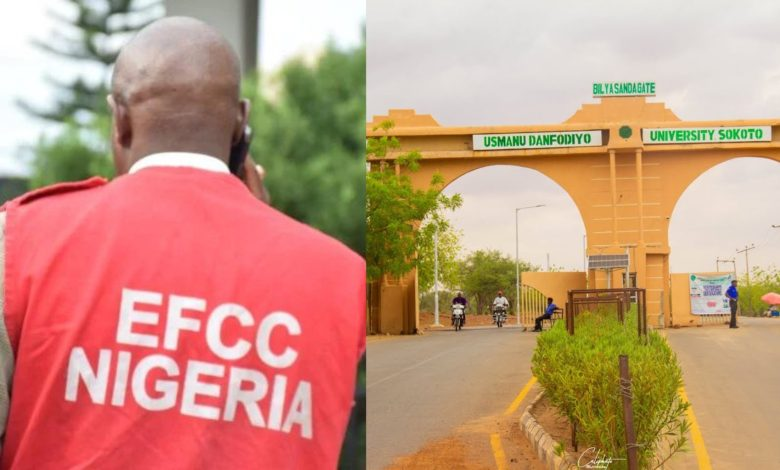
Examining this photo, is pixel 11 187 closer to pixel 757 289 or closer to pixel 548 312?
pixel 548 312

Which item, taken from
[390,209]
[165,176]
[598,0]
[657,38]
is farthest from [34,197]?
[598,0]

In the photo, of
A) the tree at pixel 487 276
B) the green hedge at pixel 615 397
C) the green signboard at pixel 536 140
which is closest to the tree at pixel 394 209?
the green signboard at pixel 536 140

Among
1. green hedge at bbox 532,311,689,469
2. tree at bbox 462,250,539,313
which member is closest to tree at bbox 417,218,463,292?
tree at bbox 462,250,539,313

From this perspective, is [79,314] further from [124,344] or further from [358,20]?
[358,20]

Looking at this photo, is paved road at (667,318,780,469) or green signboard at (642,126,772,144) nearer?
paved road at (667,318,780,469)

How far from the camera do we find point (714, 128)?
11836 millimetres

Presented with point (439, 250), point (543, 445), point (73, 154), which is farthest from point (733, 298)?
point (73, 154)

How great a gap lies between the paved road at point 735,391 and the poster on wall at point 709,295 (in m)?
1.34

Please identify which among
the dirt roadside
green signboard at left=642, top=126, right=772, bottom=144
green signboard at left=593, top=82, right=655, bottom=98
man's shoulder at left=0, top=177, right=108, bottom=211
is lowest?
the dirt roadside

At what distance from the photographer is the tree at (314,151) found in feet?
4.59

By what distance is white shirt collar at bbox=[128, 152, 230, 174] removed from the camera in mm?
747

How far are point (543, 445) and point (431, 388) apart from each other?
9.01ft

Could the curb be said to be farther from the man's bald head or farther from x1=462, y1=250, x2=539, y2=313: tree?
x1=462, y1=250, x2=539, y2=313: tree

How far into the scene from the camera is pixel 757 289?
69.2ft
